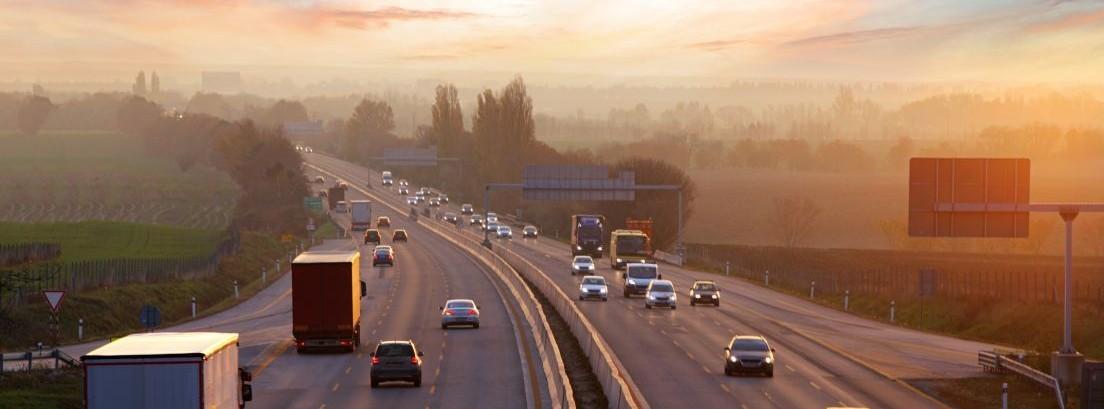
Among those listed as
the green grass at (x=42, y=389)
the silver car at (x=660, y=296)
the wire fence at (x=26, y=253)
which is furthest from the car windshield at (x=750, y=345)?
the wire fence at (x=26, y=253)

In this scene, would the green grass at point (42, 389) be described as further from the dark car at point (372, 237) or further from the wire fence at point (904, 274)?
the dark car at point (372, 237)

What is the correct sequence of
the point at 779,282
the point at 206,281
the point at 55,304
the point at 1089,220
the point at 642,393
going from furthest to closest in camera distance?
1. the point at 1089,220
2. the point at 779,282
3. the point at 206,281
4. the point at 55,304
5. the point at 642,393

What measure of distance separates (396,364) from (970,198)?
16.6 m

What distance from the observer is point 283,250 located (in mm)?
112750

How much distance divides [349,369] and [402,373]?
535 centimetres

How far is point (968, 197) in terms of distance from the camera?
1535 inches

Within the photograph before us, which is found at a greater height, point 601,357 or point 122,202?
point 122,202

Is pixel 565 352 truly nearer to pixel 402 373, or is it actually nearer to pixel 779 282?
pixel 402 373

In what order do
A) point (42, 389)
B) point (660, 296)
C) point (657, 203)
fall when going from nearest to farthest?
1. point (42, 389)
2. point (660, 296)
3. point (657, 203)

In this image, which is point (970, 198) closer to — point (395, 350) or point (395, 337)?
point (395, 350)

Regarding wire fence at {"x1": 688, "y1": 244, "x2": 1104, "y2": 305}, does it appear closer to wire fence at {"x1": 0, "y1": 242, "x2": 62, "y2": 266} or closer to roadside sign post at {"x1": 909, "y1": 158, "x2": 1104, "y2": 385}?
roadside sign post at {"x1": 909, "y1": 158, "x2": 1104, "y2": 385}

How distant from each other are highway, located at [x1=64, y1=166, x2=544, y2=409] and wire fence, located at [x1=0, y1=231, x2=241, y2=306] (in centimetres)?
504

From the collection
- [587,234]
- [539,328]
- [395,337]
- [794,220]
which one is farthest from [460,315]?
[794,220]

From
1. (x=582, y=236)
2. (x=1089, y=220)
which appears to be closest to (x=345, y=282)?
(x=582, y=236)
